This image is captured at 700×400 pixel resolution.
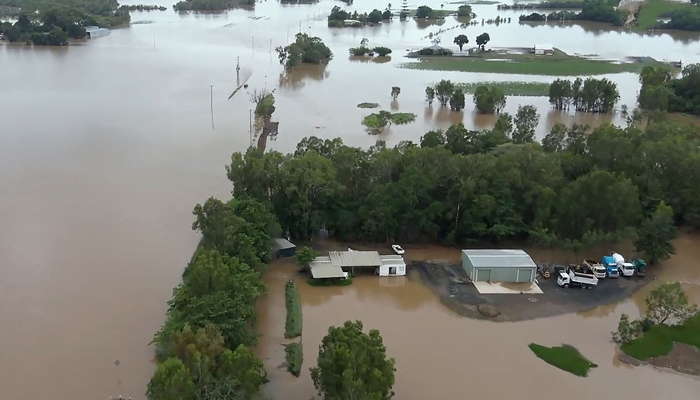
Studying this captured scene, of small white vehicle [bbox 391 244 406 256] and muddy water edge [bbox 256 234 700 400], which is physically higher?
small white vehicle [bbox 391 244 406 256]

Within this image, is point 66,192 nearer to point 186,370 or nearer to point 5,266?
point 5,266

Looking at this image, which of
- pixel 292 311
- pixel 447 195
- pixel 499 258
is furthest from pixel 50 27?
pixel 499 258

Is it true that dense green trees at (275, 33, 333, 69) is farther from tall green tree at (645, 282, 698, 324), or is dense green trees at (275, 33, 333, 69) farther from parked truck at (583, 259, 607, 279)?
tall green tree at (645, 282, 698, 324)

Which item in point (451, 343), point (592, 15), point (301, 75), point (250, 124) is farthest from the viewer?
point (592, 15)

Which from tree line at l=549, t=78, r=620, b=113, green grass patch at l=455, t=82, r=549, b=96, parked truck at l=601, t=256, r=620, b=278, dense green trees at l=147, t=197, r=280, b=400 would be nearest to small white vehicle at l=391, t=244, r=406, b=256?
dense green trees at l=147, t=197, r=280, b=400

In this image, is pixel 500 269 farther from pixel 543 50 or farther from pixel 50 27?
pixel 50 27
